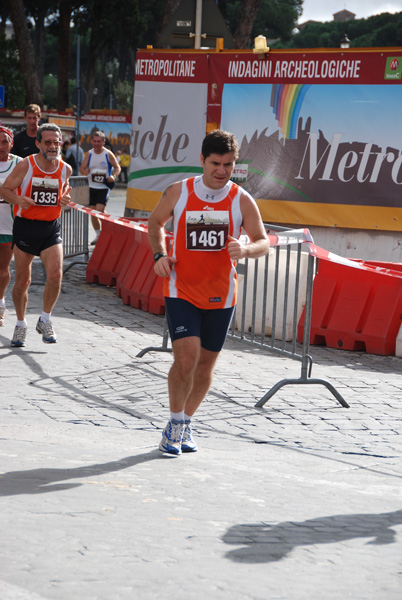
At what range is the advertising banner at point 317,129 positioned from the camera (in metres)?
13.0

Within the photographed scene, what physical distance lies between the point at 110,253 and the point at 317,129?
3254 mm

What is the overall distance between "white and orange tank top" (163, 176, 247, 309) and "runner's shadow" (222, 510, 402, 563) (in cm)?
158

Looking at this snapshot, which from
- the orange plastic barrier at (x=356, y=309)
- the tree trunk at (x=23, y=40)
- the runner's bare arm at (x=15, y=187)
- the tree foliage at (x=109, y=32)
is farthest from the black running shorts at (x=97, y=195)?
the tree trunk at (x=23, y=40)

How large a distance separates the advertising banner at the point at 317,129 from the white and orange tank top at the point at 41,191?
5.00 metres

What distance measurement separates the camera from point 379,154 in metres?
13.1

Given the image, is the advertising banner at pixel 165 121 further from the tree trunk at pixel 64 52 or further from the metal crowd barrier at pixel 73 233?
the tree trunk at pixel 64 52

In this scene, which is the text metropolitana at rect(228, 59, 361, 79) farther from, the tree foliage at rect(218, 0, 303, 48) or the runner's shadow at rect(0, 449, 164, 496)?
the tree foliage at rect(218, 0, 303, 48)

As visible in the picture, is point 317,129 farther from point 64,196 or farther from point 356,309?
point 64,196

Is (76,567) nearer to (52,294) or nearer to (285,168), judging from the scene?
(52,294)

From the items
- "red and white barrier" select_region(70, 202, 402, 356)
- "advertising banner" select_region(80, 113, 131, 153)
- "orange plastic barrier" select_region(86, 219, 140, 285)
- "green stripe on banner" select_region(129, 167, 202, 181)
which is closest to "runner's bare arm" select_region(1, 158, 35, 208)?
"red and white barrier" select_region(70, 202, 402, 356)

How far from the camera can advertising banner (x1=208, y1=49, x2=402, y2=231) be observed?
13039mm

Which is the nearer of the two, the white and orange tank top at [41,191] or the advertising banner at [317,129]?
the white and orange tank top at [41,191]

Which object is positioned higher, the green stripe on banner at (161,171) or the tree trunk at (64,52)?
the tree trunk at (64,52)

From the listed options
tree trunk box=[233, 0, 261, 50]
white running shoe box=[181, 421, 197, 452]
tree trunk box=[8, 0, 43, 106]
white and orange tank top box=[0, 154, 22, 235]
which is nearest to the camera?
white running shoe box=[181, 421, 197, 452]
